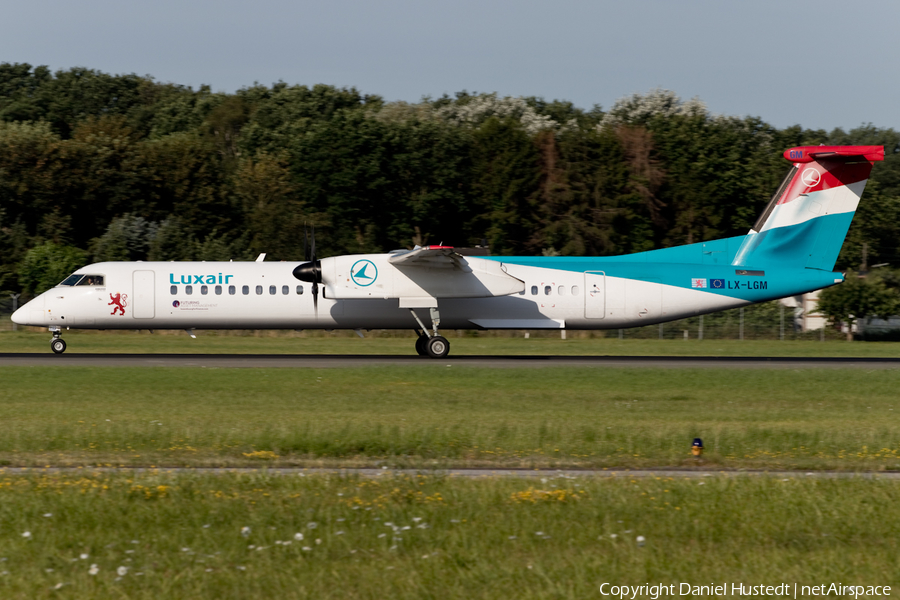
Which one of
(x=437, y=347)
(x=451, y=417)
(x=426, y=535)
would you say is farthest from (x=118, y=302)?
(x=426, y=535)

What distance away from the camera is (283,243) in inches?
2299

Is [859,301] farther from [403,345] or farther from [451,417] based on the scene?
[451,417]

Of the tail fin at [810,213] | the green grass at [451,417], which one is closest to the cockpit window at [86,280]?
the green grass at [451,417]

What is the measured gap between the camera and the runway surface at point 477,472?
11773 millimetres

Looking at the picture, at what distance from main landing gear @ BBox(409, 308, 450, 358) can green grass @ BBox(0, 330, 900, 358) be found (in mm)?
2521

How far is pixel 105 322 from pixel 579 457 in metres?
21.5

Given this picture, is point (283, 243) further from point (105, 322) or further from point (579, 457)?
point (579, 457)

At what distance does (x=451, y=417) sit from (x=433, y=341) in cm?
1332

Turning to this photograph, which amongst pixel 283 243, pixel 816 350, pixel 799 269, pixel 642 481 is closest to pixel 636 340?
pixel 816 350

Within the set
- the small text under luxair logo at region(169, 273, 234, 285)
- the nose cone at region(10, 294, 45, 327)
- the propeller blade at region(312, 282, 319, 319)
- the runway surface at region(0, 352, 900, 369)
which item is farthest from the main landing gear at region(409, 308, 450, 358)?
the nose cone at region(10, 294, 45, 327)

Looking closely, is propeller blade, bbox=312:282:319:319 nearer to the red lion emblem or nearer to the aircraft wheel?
the aircraft wheel

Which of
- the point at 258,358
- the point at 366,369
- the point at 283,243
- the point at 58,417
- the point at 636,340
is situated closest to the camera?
the point at 58,417

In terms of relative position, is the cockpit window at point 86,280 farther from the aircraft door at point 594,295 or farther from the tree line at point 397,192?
the tree line at point 397,192

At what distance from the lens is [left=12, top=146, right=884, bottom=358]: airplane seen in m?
30.2
